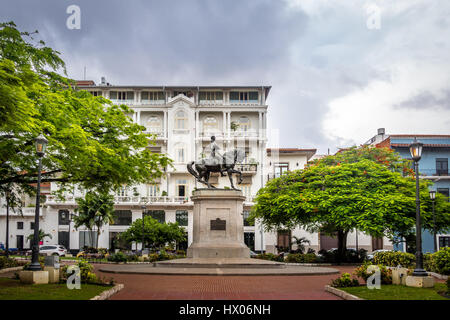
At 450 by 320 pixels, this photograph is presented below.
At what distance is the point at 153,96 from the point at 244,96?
12.0 m

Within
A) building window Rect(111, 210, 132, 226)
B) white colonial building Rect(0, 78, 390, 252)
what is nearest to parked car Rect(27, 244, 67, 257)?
white colonial building Rect(0, 78, 390, 252)

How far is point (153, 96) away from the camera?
5928 centimetres

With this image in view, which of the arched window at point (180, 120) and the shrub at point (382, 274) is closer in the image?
the shrub at point (382, 274)

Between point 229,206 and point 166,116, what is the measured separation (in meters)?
34.5

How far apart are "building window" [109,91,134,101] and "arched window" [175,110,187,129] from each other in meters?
6.79

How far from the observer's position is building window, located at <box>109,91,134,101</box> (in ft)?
194

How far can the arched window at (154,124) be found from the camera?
192ft

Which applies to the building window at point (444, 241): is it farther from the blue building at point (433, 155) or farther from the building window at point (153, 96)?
the building window at point (153, 96)

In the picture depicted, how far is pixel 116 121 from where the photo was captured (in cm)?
2216

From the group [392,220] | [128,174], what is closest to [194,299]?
[128,174]

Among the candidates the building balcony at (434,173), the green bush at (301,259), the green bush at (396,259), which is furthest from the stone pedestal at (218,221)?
the building balcony at (434,173)

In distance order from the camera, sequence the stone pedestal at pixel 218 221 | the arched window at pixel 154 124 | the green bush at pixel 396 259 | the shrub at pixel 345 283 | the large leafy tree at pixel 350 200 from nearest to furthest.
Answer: the shrub at pixel 345 283 < the green bush at pixel 396 259 < the stone pedestal at pixel 218 221 < the large leafy tree at pixel 350 200 < the arched window at pixel 154 124
